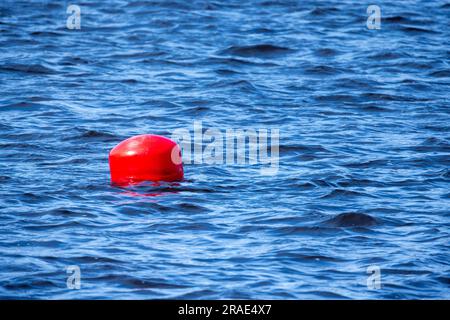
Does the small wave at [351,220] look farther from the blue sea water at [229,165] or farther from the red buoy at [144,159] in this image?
the red buoy at [144,159]

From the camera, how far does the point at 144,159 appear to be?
35.6ft

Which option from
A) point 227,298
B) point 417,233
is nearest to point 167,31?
point 417,233

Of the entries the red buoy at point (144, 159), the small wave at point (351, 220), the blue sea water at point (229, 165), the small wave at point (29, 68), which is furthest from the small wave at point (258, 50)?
the small wave at point (351, 220)

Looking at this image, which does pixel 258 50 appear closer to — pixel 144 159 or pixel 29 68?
pixel 29 68

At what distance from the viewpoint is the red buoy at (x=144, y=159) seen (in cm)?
1082

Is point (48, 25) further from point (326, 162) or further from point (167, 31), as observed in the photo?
point (326, 162)

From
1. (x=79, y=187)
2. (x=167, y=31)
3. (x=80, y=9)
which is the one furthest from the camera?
(x=80, y=9)

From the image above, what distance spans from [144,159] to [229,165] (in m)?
1.87

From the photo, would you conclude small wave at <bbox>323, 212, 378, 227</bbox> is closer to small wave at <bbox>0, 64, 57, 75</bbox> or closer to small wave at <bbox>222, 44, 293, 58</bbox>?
small wave at <bbox>0, 64, 57, 75</bbox>

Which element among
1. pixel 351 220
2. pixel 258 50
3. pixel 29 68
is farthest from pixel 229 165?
pixel 258 50

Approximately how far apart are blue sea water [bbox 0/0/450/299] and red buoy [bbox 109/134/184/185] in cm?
16

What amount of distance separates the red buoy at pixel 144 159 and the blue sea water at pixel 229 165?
0.16 m

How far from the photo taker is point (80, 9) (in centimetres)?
2231

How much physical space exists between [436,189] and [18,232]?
188 inches
